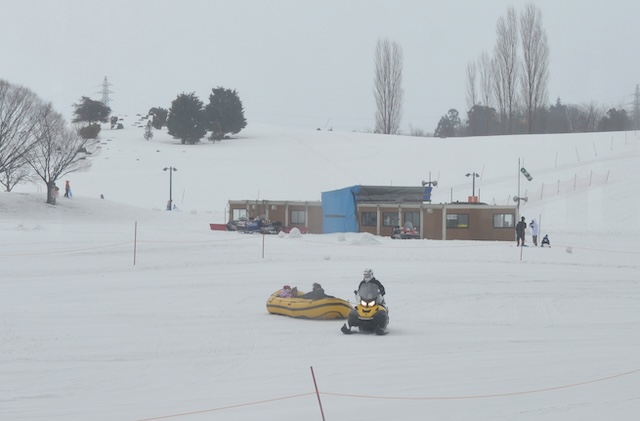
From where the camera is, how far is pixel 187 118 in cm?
10662

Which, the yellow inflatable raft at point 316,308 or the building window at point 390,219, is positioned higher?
the building window at point 390,219

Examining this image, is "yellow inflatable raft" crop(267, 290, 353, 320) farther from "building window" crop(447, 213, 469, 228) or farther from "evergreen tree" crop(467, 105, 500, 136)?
"evergreen tree" crop(467, 105, 500, 136)

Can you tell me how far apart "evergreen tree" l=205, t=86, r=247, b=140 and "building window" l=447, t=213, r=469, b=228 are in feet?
227

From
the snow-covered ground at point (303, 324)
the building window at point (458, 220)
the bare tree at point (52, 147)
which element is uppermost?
the bare tree at point (52, 147)

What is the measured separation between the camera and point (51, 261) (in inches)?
1254

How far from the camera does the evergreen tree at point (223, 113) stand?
11188cm

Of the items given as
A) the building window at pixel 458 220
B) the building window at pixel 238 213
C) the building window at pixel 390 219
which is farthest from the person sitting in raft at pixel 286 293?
the building window at pixel 238 213

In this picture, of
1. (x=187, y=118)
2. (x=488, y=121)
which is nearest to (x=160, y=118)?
(x=187, y=118)

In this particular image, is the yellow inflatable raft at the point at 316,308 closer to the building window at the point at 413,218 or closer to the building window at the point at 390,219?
the building window at the point at 413,218

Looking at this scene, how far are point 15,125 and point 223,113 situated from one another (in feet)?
196

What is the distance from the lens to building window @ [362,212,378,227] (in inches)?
1932

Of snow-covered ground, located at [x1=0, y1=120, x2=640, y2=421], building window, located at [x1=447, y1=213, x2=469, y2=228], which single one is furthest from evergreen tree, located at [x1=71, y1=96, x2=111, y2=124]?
building window, located at [x1=447, y1=213, x2=469, y2=228]

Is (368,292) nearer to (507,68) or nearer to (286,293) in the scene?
(286,293)

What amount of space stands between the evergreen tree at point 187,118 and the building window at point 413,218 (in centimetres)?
6386
